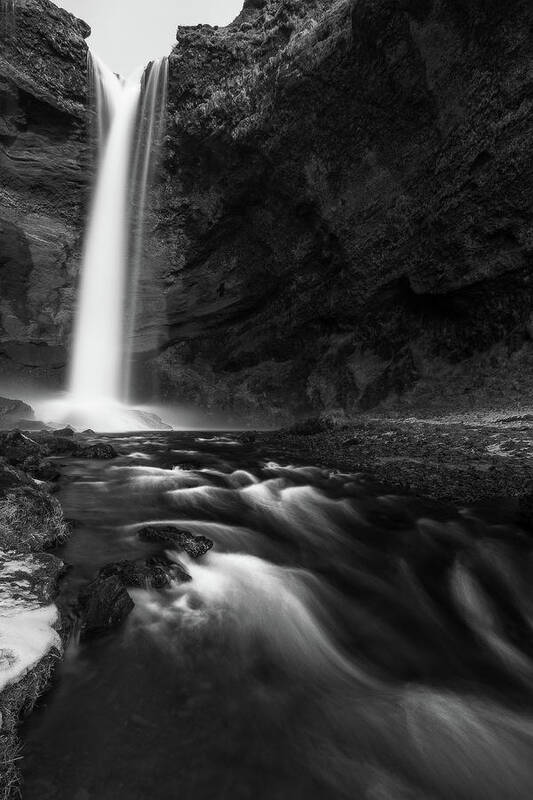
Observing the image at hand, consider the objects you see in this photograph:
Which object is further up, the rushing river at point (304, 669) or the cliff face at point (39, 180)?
the cliff face at point (39, 180)

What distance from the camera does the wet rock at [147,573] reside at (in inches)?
154

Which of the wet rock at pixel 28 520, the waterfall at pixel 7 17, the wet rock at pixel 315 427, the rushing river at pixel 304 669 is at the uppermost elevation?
the waterfall at pixel 7 17

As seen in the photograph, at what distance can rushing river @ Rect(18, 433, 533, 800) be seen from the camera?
2.32m

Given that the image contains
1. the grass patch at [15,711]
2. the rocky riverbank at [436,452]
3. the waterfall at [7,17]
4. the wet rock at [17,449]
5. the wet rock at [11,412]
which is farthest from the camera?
the waterfall at [7,17]

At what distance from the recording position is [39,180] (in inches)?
912

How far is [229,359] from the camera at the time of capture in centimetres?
Result: 2522

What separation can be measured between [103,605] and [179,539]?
1.65 m

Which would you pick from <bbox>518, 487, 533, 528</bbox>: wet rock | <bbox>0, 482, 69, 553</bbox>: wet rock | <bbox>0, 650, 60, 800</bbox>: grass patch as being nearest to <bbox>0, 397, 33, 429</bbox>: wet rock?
<bbox>0, 482, 69, 553</bbox>: wet rock

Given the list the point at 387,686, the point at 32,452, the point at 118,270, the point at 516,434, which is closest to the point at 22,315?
the point at 118,270

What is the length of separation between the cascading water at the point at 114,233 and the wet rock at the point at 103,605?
2189 centimetres

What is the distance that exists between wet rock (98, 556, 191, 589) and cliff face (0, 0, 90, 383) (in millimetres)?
22599

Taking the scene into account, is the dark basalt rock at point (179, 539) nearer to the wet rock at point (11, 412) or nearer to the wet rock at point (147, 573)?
the wet rock at point (147, 573)

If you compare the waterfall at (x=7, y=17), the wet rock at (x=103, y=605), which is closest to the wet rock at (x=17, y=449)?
the wet rock at (x=103, y=605)

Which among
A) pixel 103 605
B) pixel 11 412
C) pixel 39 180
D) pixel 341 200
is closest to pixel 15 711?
pixel 103 605
